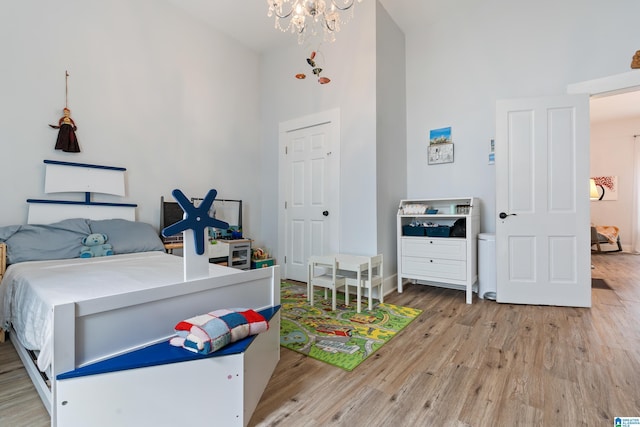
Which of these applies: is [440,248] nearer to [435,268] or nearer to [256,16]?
[435,268]

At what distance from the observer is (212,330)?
1160 mm

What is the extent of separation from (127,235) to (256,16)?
9.40 ft

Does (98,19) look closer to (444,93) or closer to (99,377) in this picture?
(99,377)

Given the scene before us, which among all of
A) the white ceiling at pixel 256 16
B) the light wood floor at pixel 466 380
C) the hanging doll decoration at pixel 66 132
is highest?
the white ceiling at pixel 256 16

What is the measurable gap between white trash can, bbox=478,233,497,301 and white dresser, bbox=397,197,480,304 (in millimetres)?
58

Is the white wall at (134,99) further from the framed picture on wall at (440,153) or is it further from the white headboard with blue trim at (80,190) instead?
the framed picture on wall at (440,153)

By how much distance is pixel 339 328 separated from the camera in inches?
91.0

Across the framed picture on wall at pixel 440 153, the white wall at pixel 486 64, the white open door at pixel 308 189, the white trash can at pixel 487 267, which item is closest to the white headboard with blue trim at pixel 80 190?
the white open door at pixel 308 189

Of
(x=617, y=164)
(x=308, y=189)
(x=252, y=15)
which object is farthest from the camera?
(x=617, y=164)

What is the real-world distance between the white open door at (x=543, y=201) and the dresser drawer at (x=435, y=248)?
36cm

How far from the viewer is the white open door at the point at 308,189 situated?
359cm

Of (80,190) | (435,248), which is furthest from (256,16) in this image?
(435,248)

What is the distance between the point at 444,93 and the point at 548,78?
101 centimetres

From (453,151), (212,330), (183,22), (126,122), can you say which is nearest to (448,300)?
(453,151)
